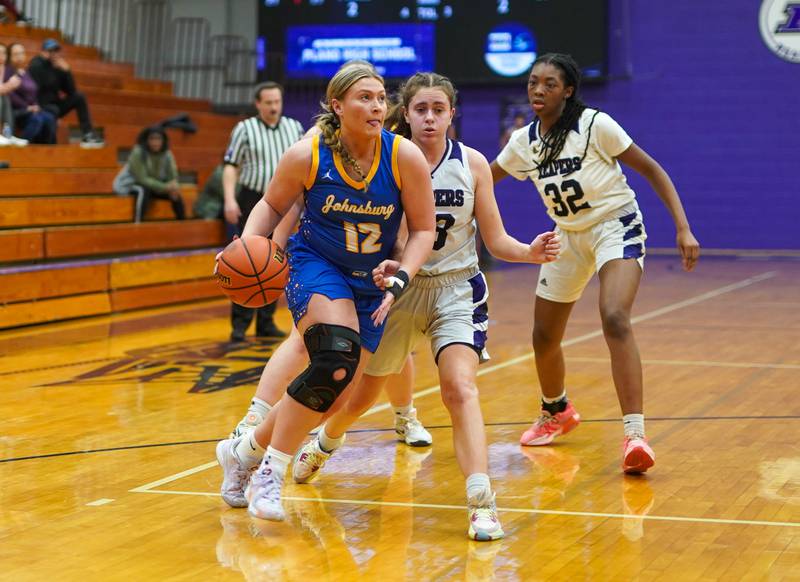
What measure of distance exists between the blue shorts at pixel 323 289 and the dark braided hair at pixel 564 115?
61.3 inches

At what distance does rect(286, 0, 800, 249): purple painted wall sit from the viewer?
18203 millimetres

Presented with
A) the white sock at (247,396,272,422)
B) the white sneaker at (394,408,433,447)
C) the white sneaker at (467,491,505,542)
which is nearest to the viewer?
the white sneaker at (467,491,505,542)

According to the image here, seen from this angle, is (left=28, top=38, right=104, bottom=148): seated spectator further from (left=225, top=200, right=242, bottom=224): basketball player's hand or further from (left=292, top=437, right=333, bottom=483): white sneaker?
(left=292, top=437, right=333, bottom=483): white sneaker

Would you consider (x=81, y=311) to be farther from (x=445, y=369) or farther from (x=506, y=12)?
(x=506, y=12)

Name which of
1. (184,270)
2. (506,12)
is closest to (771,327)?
(184,270)

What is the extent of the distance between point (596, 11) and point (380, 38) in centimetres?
328

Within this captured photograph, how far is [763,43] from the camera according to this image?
18.2 metres

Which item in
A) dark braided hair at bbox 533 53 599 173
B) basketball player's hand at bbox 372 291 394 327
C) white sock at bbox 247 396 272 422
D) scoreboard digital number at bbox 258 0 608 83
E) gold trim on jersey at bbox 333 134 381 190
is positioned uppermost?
scoreboard digital number at bbox 258 0 608 83

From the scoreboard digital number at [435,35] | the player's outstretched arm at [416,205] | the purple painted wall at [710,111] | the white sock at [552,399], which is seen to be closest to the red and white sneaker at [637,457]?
the white sock at [552,399]

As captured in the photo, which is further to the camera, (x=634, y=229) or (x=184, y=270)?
(x=184, y=270)

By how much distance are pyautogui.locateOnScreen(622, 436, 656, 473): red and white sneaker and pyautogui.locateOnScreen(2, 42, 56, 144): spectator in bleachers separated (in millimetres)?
9696

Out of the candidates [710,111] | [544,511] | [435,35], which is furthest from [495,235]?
[710,111]

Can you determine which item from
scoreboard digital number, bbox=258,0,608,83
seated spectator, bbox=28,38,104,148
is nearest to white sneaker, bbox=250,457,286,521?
seated spectator, bbox=28,38,104,148

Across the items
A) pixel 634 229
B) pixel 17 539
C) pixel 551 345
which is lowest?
pixel 17 539
